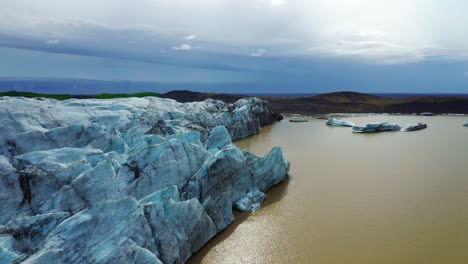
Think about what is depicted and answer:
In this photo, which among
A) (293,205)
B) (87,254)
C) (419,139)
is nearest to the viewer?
(87,254)

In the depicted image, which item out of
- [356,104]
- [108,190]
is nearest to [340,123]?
[356,104]

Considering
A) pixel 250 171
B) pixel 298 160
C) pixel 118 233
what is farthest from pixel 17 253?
pixel 298 160

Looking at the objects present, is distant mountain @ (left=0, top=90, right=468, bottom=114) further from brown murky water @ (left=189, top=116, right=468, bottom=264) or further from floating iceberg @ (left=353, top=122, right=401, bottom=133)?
brown murky water @ (left=189, top=116, right=468, bottom=264)

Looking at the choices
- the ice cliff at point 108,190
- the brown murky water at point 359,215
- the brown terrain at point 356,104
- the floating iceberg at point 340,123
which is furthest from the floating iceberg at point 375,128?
the brown terrain at point 356,104

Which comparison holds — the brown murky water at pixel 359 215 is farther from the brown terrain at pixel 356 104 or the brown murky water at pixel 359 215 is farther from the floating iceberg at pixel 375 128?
the brown terrain at pixel 356 104

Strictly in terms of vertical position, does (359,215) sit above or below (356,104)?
below

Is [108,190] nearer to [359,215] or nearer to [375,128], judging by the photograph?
[359,215]

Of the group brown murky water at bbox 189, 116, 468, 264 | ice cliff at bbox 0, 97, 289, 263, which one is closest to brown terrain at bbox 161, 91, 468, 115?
brown murky water at bbox 189, 116, 468, 264

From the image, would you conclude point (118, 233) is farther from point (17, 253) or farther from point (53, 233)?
point (17, 253)

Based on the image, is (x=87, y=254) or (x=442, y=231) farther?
(x=442, y=231)
